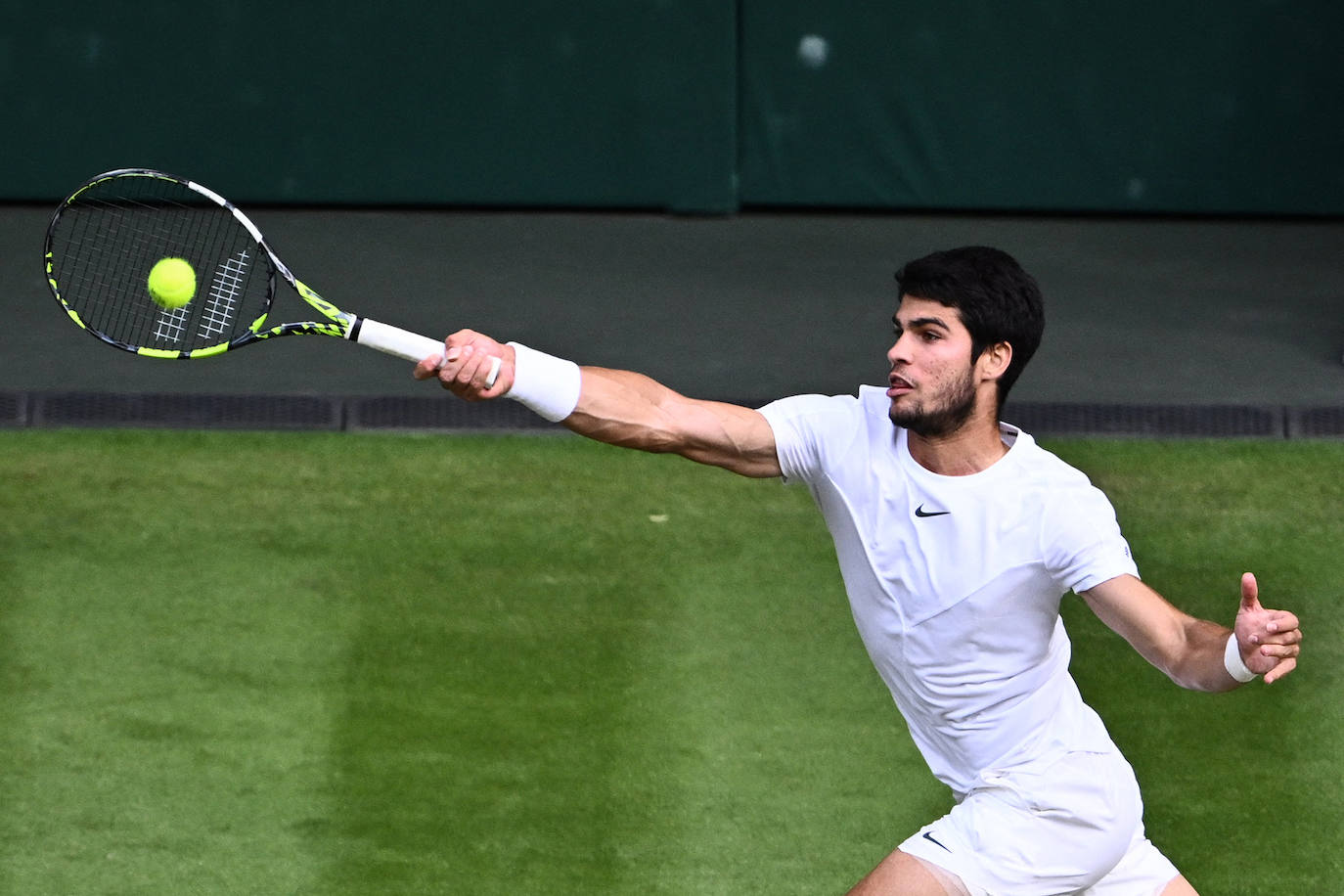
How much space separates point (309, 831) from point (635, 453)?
2823 mm

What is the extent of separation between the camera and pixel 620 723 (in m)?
5.51

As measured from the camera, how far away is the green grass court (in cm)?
495

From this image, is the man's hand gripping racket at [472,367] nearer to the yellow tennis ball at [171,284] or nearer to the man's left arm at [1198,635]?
the yellow tennis ball at [171,284]

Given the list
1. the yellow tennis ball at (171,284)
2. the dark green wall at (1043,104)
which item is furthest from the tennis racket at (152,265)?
the dark green wall at (1043,104)

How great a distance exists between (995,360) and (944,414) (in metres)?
0.16

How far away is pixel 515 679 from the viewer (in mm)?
5770

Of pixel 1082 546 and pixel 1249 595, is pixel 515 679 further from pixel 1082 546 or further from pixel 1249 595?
pixel 1249 595

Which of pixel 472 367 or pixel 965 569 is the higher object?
pixel 472 367

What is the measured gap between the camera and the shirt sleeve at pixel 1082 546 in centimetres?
364

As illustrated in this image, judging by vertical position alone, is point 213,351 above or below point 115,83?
below

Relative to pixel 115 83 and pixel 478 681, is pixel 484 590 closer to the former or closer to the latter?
pixel 478 681

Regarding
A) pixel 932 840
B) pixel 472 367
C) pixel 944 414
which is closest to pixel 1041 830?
pixel 932 840

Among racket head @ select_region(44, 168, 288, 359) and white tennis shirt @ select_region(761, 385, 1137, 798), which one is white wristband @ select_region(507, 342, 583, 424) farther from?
racket head @ select_region(44, 168, 288, 359)

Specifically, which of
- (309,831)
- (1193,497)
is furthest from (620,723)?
(1193,497)
